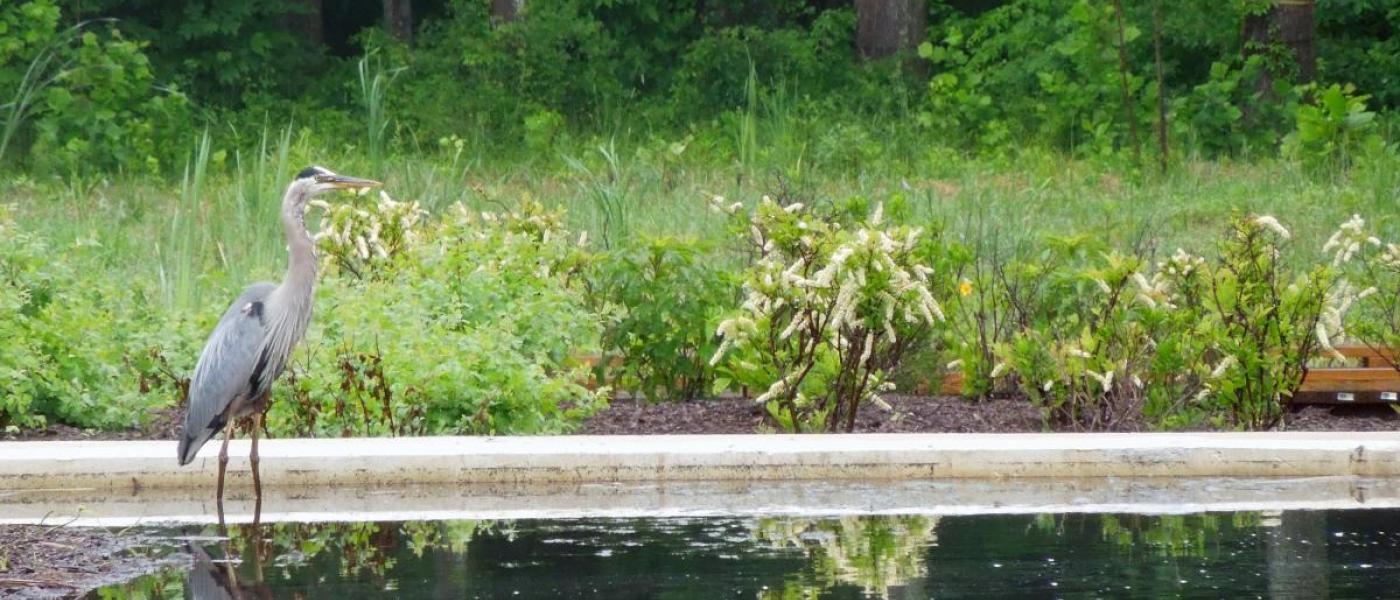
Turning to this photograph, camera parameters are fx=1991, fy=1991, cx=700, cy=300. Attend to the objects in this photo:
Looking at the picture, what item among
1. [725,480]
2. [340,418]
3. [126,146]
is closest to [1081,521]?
[725,480]

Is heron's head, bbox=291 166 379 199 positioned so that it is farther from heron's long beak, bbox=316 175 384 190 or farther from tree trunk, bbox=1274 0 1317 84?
tree trunk, bbox=1274 0 1317 84

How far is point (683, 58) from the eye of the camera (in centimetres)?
2278

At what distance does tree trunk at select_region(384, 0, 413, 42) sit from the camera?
2453cm

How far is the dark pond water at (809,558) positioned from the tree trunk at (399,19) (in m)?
18.3

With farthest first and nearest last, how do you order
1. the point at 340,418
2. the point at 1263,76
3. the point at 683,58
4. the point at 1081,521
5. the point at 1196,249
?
the point at 683,58 → the point at 1263,76 → the point at 1196,249 → the point at 340,418 → the point at 1081,521

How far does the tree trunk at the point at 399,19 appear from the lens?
80.5ft

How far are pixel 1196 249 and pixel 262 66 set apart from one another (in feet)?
43.0

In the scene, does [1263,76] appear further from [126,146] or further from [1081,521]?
[1081,521]

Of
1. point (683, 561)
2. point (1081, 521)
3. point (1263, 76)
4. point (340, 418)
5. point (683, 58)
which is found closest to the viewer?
point (683, 561)

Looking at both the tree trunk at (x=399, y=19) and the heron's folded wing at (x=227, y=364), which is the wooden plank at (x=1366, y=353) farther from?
the tree trunk at (x=399, y=19)

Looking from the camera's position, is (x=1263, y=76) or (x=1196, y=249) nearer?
(x=1196, y=249)

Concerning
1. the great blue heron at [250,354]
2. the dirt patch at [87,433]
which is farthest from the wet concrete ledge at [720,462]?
the dirt patch at [87,433]

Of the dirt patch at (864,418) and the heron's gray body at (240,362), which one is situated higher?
the heron's gray body at (240,362)

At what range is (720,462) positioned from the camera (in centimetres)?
740
